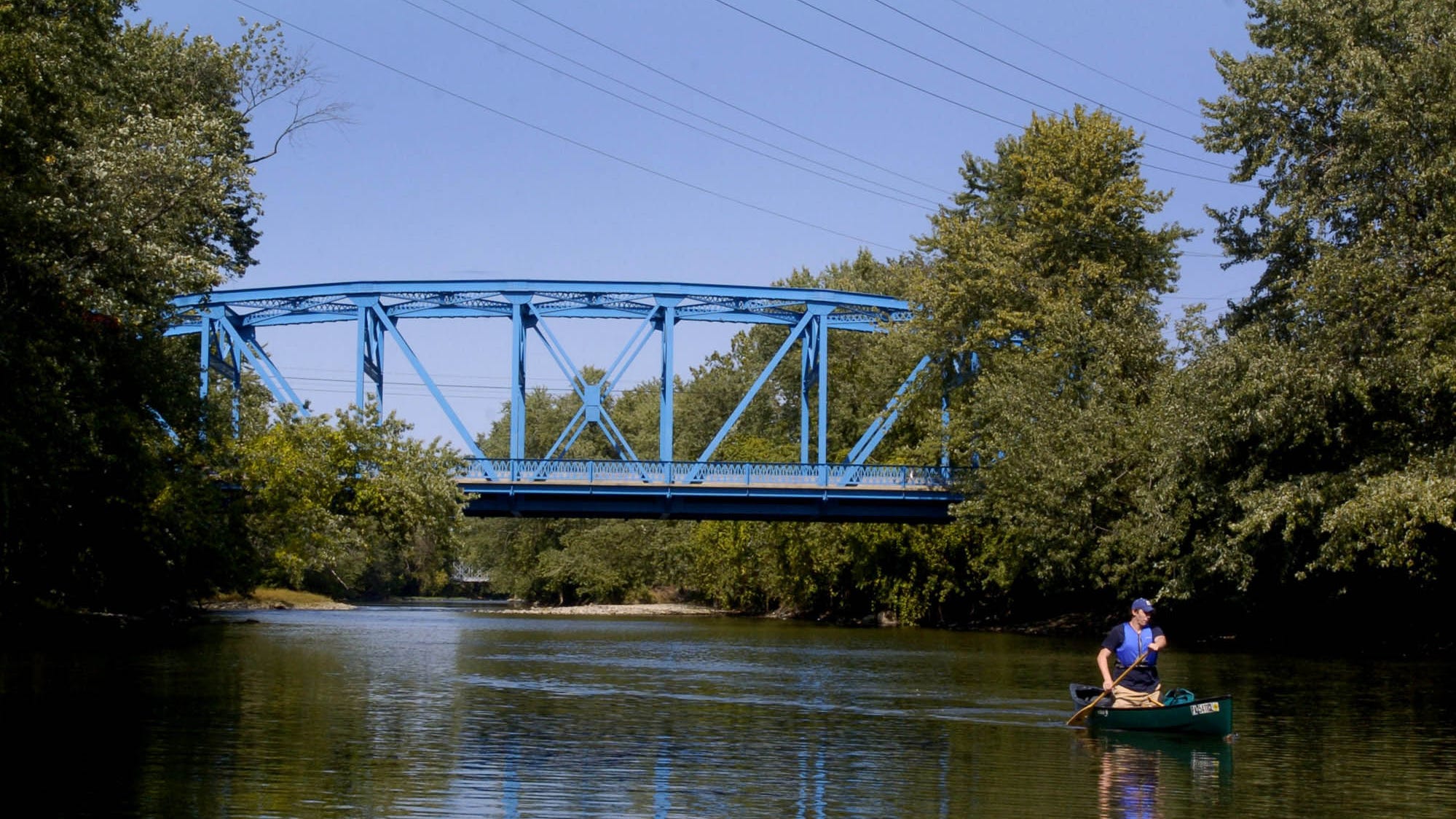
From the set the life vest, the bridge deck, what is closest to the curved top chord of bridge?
the bridge deck

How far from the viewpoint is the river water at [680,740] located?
555 inches

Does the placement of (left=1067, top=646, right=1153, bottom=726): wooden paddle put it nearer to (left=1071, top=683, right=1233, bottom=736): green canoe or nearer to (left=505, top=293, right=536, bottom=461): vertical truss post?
(left=1071, top=683, right=1233, bottom=736): green canoe

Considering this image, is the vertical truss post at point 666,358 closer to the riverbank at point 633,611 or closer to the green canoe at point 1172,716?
the riverbank at point 633,611

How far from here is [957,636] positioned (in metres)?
53.2

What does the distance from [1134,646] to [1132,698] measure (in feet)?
2.45

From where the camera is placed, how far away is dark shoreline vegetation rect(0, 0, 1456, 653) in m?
25.3

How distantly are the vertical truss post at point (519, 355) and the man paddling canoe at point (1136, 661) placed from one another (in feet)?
141

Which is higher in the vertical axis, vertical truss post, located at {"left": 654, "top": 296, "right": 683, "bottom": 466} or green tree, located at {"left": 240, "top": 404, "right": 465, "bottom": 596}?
vertical truss post, located at {"left": 654, "top": 296, "right": 683, "bottom": 466}

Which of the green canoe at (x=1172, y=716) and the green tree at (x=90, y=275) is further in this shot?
the green tree at (x=90, y=275)

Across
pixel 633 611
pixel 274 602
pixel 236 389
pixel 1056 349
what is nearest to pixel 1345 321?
pixel 1056 349

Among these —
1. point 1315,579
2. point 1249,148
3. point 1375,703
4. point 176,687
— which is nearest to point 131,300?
point 176,687

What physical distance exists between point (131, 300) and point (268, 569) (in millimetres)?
26594

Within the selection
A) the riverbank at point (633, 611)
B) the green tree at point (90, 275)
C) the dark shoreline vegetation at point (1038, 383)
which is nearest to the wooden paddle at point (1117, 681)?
the dark shoreline vegetation at point (1038, 383)

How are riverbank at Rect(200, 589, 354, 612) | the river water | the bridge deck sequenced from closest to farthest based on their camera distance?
the river water
the bridge deck
riverbank at Rect(200, 589, 354, 612)
